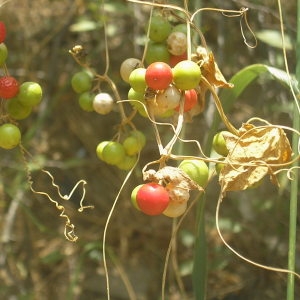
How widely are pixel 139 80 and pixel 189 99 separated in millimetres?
57

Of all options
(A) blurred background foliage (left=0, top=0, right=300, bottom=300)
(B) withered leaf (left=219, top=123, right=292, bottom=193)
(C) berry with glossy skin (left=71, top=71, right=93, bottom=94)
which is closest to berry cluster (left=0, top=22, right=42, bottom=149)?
(C) berry with glossy skin (left=71, top=71, right=93, bottom=94)

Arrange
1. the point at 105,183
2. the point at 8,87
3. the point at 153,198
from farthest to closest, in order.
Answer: the point at 105,183
the point at 8,87
the point at 153,198

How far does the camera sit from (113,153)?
0.78 m

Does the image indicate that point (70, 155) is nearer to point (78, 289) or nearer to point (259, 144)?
point (78, 289)

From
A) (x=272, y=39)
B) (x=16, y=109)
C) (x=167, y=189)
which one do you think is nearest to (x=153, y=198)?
(x=167, y=189)

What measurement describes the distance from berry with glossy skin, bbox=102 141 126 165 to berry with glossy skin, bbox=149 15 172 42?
0.44ft

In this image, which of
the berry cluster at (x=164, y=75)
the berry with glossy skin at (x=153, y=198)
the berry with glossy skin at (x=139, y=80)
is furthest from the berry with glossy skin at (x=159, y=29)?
the berry with glossy skin at (x=153, y=198)

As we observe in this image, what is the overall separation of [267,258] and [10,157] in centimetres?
63

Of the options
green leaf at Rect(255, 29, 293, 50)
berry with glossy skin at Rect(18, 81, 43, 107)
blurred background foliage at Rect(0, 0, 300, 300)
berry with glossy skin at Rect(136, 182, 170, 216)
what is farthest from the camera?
blurred background foliage at Rect(0, 0, 300, 300)

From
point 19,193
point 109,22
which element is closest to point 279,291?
point 19,193

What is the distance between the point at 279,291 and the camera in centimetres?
128

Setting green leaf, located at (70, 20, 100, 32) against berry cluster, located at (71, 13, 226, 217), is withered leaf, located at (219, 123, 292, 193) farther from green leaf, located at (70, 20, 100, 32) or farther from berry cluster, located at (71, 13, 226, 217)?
green leaf, located at (70, 20, 100, 32)

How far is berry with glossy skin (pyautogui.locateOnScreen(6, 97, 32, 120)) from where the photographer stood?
77 cm

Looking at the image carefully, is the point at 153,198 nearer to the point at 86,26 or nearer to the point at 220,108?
the point at 220,108
